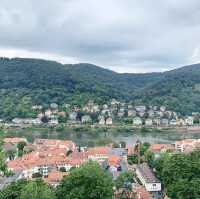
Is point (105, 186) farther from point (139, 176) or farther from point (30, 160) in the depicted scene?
point (30, 160)

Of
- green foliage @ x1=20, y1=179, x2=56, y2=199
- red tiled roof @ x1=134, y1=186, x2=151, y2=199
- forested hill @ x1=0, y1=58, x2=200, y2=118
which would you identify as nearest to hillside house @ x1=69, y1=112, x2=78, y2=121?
forested hill @ x1=0, y1=58, x2=200, y2=118


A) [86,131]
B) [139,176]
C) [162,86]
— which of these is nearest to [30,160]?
[139,176]

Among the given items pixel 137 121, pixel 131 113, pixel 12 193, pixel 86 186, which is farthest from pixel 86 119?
pixel 12 193

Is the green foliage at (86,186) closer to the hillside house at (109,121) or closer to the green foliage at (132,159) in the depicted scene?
the green foliage at (132,159)

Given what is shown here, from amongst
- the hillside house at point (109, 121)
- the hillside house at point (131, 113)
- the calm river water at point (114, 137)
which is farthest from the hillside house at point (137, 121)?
the calm river water at point (114, 137)

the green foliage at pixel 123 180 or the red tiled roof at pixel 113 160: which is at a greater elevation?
the green foliage at pixel 123 180

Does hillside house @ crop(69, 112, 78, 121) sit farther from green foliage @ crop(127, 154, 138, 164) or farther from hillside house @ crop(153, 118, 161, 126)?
green foliage @ crop(127, 154, 138, 164)
